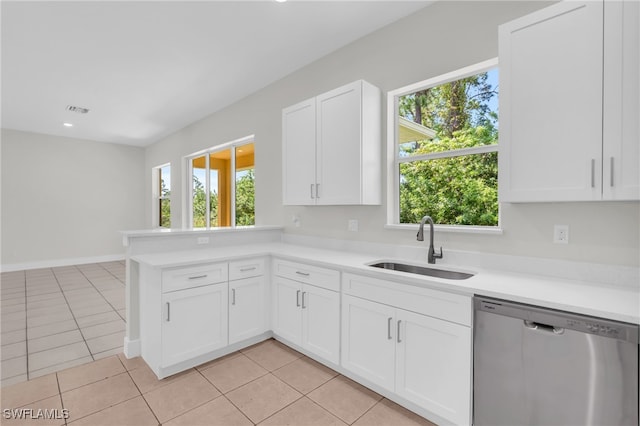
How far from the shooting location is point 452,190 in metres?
2.46

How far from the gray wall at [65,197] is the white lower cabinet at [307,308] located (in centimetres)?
616

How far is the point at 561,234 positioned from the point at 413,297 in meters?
0.96

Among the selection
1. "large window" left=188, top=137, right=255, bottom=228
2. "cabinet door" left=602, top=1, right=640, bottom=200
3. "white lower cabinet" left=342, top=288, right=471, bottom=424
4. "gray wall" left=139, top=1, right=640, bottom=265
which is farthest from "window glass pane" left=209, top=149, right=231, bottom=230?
"cabinet door" left=602, top=1, right=640, bottom=200

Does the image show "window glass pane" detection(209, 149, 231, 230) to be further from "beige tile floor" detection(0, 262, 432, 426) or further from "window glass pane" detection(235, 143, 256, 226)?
"beige tile floor" detection(0, 262, 432, 426)

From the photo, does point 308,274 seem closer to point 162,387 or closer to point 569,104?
point 162,387

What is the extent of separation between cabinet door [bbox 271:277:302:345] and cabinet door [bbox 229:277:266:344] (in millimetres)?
119

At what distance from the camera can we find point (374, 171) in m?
2.66

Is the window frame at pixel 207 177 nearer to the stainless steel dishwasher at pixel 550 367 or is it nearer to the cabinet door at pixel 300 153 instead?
the cabinet door at pixel 300 153

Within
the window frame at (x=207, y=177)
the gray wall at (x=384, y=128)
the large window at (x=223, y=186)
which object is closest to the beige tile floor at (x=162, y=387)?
the gray wall at (x=384, y=128)

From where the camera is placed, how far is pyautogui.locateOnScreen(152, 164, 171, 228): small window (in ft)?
22.6

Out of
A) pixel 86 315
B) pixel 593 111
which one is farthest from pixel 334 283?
pixel 86 315

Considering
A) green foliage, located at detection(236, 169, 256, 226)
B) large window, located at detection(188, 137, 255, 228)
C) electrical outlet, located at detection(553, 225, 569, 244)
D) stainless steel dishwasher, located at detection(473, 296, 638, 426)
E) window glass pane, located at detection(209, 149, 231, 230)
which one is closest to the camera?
stainless steel dishwasher, located at detection(473, 296, 638, 426)

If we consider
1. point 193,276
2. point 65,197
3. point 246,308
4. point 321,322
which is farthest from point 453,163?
point 65,197

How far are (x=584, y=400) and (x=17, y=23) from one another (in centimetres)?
459
